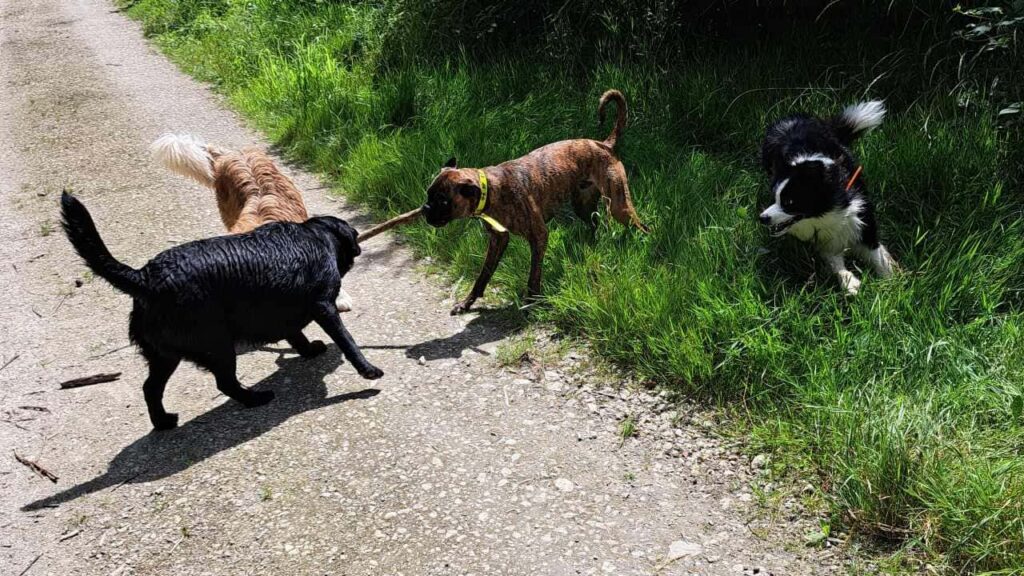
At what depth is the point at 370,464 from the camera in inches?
137

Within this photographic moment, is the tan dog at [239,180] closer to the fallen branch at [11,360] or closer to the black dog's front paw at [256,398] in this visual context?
the black dog's front paw at [256,398]

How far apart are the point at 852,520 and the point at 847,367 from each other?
0.79 metres

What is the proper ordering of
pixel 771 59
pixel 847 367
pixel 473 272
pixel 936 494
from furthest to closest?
1. pixel 771 59
2. pixel 473 272
3. pixel 847 367
4. pixel 936 494

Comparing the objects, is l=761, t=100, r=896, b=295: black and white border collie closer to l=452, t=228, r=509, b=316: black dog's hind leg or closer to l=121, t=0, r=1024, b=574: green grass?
l=121, t=0, r=1024, b=574: green grass

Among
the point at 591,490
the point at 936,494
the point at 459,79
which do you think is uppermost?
the point at 459,79

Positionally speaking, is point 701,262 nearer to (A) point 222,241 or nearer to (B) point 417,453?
(B) point 417,453

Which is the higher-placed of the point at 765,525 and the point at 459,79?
the point at 459,79

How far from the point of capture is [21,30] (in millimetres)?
12664

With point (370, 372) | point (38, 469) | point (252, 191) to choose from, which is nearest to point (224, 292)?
point (370, 372)

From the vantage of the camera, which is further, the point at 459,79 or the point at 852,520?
the point at 459,79

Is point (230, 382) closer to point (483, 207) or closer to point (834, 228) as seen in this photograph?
point (483, 207)

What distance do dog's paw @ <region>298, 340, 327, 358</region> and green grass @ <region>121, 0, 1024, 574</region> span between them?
1.08m

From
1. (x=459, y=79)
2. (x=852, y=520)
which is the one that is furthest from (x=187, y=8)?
(x=852, y=520)

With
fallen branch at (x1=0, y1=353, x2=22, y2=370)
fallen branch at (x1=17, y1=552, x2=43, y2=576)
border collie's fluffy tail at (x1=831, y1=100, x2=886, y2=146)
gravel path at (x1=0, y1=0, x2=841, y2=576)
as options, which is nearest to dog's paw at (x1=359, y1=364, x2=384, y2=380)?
gravel path at (x1=0, y1=0, x2=841, y2=576)
